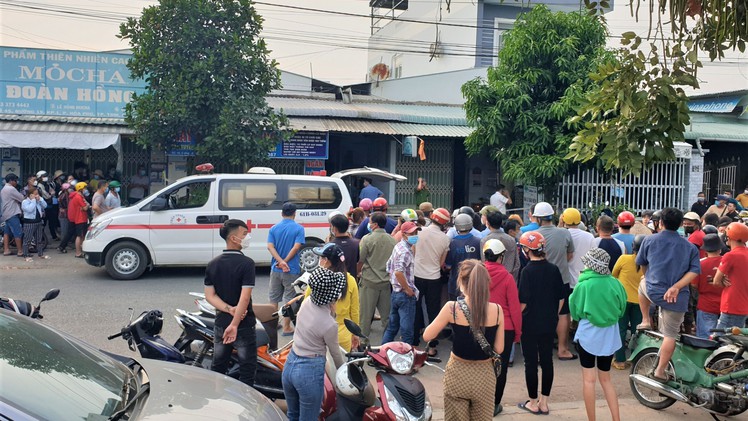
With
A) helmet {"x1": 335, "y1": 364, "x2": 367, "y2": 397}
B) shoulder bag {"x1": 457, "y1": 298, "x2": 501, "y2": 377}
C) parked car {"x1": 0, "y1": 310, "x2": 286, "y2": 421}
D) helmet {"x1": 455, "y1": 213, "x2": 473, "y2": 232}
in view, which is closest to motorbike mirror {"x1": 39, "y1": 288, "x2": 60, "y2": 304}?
parked car {"x1": 0, "y1": 310, "x2": 286, "y2": 421}

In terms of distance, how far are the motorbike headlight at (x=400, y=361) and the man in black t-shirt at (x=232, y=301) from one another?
1340 millimetres

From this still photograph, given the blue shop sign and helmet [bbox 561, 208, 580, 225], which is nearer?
helmet [bbox 561, 208, 580, 225]

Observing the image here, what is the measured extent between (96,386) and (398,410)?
2135mm

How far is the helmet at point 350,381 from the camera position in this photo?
4910mm

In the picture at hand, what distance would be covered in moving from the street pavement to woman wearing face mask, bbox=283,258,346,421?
190cm

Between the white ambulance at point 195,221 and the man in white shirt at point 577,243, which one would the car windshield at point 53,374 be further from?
the white ambulance at point 195,221

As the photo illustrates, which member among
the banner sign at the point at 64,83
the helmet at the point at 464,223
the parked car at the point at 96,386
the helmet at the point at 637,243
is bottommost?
the parked car at the point at 96,386

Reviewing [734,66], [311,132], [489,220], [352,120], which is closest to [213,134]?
[311,132]

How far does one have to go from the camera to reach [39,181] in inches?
595

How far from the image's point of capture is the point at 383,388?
194 inches

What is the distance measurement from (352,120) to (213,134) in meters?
4.92

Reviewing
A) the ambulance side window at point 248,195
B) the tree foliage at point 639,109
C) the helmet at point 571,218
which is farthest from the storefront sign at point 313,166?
the tree foliage at point 639,109

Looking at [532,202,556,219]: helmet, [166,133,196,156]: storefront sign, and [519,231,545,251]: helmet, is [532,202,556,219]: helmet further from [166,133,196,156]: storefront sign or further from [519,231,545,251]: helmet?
[166,133,196,156]: storefront sign

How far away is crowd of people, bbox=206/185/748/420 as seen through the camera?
481cm
